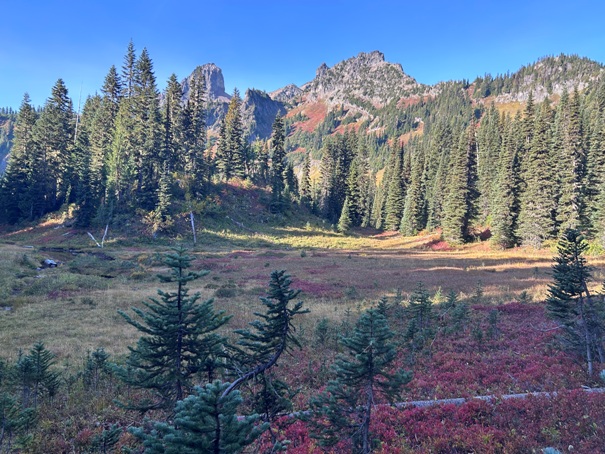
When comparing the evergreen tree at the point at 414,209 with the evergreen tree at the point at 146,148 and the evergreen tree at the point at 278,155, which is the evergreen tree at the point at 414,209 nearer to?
the evergreen tree at the point at 278,155

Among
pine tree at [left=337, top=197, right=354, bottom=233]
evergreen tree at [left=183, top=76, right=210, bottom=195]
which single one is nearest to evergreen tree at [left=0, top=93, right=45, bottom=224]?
evergreen tree at [left=183, top=76, right=210, bottom=195]

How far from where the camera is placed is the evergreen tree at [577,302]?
29.5 ft

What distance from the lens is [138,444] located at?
6.45 meters

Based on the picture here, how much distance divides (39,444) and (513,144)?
2534 inches

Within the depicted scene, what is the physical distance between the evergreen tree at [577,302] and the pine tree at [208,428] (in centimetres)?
1010

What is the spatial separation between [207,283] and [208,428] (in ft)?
84.7

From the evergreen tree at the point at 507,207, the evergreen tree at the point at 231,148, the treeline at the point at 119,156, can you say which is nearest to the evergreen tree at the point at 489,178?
the evergreen tree at the point at 507,207

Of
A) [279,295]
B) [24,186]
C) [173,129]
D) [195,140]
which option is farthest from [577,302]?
[24,186]

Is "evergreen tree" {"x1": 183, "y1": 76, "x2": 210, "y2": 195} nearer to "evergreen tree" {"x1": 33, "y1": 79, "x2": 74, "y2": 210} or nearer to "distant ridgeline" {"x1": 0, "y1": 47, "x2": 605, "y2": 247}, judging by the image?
"distant ridgeline" {"x1": 0, "y1": 47, "x2": 605, "y2": 247}

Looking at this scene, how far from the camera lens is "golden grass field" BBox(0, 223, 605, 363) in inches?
607

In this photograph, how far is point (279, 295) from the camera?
4.38 metres

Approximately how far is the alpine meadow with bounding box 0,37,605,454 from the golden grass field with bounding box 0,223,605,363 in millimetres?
206

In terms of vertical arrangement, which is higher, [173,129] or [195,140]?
[173,129]

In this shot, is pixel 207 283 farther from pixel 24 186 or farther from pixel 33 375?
pixel 24 186
